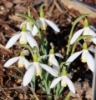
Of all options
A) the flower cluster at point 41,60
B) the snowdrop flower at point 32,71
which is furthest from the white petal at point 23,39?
the snowdrop flower at point 32,71

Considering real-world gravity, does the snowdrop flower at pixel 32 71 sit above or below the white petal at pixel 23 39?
below

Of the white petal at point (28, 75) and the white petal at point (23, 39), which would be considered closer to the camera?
the white petal at point (28, 75)

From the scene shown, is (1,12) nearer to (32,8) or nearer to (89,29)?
(32,8)

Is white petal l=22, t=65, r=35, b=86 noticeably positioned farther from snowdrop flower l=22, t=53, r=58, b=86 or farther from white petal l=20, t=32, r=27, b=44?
white petal l=20, t=32, r=27, b=44

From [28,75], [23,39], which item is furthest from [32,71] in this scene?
[23,39]

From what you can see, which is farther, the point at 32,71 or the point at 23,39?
the point at 23,39

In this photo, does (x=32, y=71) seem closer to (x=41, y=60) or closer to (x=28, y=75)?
(x=28, y=75)

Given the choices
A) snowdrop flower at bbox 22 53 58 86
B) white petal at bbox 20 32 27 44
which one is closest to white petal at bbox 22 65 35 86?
snowdrop flower at bbox 22 53 58 86

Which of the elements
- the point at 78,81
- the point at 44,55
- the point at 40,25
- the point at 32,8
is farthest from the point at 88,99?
the point at 32,8

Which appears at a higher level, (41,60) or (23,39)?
(23,39)

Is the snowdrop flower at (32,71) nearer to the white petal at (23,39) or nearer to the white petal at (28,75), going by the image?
the white petal at (28,75)

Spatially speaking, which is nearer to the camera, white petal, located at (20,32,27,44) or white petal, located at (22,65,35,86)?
white petal, located at (22,65,35,86)

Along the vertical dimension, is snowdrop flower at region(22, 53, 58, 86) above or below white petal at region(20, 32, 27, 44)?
below
